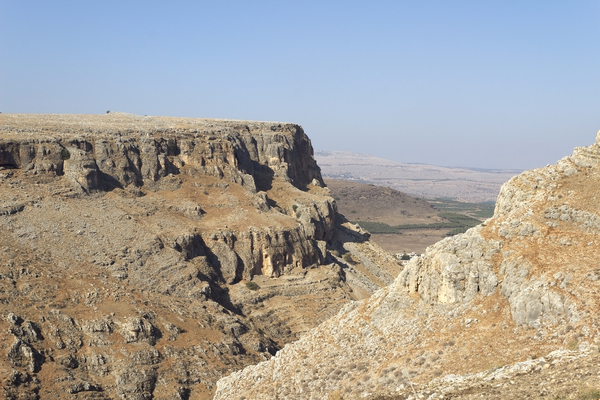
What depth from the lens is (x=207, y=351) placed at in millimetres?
44812

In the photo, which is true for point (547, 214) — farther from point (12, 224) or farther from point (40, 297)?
point (12, 224)

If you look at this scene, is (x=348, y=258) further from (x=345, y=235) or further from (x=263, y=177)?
(x=263, y=177)

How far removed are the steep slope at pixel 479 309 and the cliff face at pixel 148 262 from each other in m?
10.7

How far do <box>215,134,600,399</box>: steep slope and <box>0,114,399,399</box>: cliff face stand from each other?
10.7 metres

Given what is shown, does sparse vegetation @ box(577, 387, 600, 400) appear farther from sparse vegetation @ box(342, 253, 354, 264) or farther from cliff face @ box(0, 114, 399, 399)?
sparse vegetation @ box(342, 253, 354, 264)

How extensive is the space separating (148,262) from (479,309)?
3235 centimetres

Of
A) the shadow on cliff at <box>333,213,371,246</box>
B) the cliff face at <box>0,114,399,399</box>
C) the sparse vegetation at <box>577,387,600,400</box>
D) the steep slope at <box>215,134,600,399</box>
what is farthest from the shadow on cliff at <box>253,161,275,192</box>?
the sparse vegetation at <box>577,387,600,400</box>

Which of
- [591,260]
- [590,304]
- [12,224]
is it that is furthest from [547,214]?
[12,224]

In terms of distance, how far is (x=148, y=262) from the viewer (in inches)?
2042

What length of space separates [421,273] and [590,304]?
903cm

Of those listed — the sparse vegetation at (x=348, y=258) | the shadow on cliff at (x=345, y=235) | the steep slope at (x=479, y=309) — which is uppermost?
the steep slope at (x=479, y=309)

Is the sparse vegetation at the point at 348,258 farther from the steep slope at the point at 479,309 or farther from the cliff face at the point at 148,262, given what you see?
the steep slope at the point at 479,309

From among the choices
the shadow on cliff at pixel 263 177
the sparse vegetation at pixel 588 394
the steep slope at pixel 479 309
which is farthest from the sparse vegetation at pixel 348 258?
the sparse vegetation at pixel 588 394

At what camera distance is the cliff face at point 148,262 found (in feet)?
133
